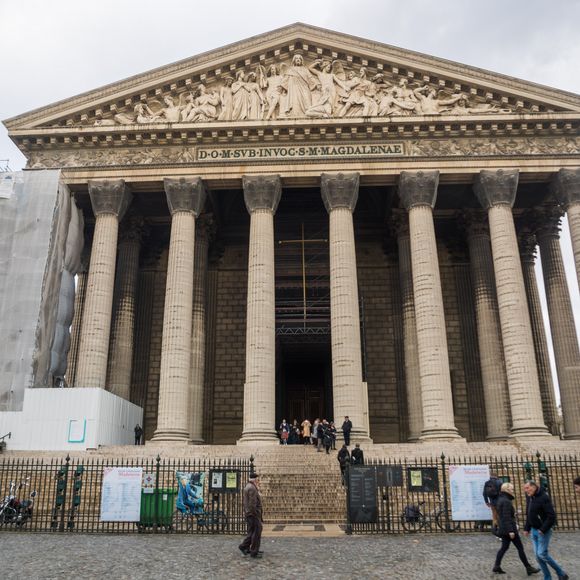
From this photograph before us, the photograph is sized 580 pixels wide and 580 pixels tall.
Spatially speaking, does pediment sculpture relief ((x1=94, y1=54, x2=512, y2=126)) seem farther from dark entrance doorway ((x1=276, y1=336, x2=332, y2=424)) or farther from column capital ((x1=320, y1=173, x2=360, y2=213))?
dark entrance doorway ((x1=276, y1=336, x2=332, y2=424))

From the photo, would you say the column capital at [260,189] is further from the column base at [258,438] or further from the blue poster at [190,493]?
the blue poster at [190,493]

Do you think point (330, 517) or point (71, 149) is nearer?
point (330, 517)

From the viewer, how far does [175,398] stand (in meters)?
25.0

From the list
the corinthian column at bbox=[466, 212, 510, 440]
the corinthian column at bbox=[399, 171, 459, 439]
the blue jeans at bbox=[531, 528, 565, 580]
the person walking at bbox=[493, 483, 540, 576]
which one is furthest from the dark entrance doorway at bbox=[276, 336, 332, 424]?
the blue jeans at bbox=[531, 528, 565, 580]

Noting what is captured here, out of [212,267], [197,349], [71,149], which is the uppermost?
[71,149]

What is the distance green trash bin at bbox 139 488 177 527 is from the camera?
51.1ft

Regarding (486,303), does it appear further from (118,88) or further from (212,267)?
(118,88)

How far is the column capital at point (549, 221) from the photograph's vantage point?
3138 cm

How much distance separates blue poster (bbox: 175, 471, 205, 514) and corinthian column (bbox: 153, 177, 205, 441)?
851cm

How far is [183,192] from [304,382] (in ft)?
50.5

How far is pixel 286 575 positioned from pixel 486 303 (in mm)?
23095

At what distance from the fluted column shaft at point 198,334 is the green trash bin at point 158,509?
42.9 ft

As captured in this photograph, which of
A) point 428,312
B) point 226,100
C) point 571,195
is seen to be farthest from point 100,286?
point 571,195

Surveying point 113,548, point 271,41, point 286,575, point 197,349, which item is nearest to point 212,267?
point 197,349
